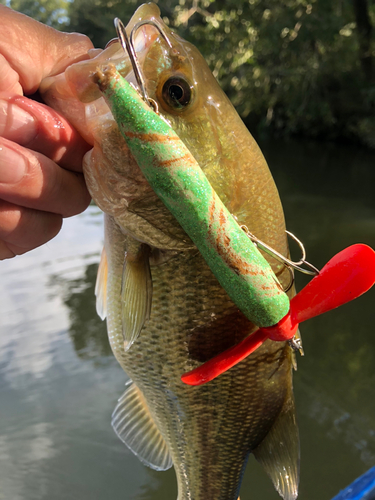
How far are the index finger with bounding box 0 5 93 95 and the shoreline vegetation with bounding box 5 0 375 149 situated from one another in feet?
30.8

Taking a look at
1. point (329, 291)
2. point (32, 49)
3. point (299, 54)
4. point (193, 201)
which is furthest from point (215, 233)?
point (299, 54)

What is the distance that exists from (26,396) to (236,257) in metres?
2.18

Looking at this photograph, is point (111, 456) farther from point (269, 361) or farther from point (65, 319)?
point (269, 361)

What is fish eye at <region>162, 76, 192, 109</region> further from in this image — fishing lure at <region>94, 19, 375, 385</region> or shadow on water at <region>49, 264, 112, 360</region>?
shadow on water at <region>49, 264, 112, 360</region>

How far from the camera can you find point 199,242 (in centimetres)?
75

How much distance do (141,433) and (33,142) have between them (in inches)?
39.5

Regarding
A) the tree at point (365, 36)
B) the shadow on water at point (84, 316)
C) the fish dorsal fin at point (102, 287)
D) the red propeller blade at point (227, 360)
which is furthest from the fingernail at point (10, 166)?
the tree at point (365, 36)

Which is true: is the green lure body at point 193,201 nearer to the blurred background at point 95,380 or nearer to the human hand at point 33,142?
the human hand at point 33,142

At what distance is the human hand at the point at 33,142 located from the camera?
34.1 inches

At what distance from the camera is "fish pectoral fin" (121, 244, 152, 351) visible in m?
0.99

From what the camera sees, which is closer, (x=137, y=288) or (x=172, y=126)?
(x=172, y=126)

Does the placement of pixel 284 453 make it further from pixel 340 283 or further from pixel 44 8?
pixel 44 8

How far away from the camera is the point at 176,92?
865 millimetres

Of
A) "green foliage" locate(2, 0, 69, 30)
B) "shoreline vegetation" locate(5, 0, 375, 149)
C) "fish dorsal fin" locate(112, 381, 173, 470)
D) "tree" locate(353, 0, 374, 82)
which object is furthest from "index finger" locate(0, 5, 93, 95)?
"green foliage" locate(2, 0, 69, 30)
